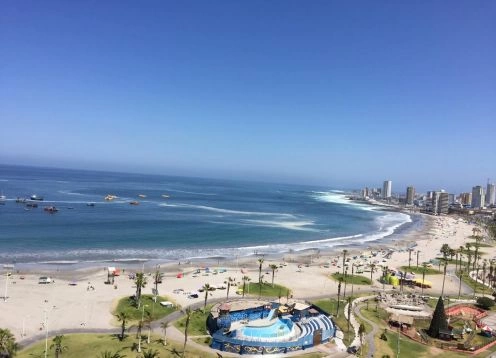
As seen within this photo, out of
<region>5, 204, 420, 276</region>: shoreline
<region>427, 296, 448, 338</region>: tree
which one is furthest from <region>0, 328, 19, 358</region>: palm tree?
<region>427, 296, 448, 338</region>: tree

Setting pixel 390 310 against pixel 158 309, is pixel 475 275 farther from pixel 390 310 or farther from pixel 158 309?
pixel 158 309

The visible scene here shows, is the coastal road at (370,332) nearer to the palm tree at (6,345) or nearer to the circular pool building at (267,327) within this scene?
the circular pool building at (267,327)

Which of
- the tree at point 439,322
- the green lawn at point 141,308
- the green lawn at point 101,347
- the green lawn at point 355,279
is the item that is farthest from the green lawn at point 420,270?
the green lawn at point 101,347

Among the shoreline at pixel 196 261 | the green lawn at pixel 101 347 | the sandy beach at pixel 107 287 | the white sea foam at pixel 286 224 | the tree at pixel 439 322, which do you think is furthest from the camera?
the white sea foam at pixel 286 224

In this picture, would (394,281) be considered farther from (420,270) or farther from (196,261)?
(196,261)

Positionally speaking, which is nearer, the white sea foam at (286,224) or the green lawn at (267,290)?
the green lawn at (267,290)

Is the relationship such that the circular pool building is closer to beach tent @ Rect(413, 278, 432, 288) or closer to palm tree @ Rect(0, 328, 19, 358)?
palm tree @ Rect(0, 328, 19, 358)

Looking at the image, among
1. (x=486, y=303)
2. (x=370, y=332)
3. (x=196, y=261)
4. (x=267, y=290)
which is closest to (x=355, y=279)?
(x=267, y=290)
